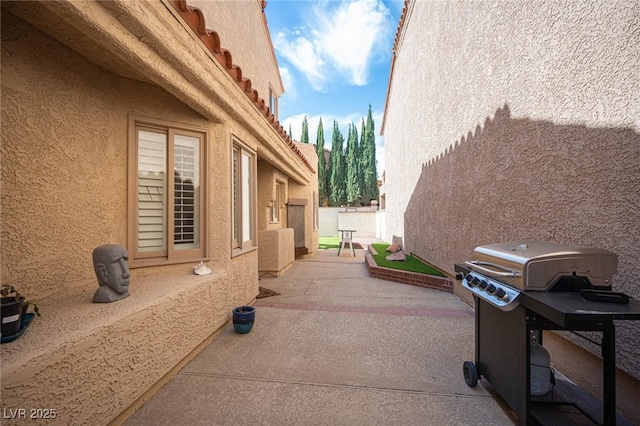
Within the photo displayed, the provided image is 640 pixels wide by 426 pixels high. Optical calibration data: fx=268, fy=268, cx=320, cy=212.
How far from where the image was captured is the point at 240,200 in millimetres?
6051

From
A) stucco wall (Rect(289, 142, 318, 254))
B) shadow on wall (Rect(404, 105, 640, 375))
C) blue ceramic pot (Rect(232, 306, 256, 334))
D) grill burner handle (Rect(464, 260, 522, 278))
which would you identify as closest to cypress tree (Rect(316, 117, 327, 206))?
stucco wall (Rect(289, 142, 318, 254))

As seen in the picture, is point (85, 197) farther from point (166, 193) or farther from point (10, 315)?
point (10, 315)

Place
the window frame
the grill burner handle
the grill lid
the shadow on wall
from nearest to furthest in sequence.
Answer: the grill lid < the grill burner handle < the shadow on wall < the window frame

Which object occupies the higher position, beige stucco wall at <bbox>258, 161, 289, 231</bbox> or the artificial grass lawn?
beige stucco wall at <bbox>258, 161, 289, 231</bbox>

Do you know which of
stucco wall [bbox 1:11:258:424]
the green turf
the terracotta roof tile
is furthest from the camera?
the green turf

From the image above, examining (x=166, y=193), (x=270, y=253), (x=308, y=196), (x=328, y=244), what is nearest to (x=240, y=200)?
(x=166, y=193)

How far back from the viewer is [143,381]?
2.93 meters

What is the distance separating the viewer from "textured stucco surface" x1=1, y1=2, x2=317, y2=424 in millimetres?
2283

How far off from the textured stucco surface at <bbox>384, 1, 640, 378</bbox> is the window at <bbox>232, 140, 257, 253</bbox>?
5.13 m

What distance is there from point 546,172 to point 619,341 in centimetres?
216

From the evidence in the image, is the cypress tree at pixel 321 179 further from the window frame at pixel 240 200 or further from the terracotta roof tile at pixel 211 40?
the terracotta roof tile at pixel 211 40


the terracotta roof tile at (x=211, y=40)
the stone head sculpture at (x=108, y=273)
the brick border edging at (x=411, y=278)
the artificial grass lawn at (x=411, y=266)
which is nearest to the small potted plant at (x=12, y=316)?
the stone head sculpture at (x=108, y=273)

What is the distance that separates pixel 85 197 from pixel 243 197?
9.85 feet

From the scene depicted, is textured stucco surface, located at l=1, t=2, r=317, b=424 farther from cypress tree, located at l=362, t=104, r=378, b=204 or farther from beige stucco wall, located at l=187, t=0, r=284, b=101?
cypress tree, located at l=362, t=104, r=378, b=204
